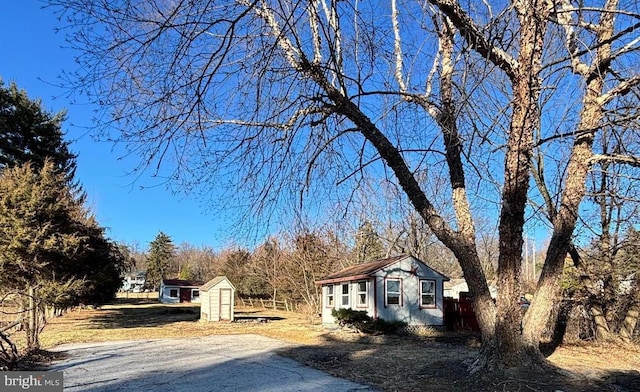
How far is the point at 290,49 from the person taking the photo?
18.9ft

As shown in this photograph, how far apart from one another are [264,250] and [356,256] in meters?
7.10

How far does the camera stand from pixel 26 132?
2647 centimetres

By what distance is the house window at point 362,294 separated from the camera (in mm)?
18766

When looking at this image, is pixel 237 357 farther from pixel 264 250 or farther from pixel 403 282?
pixel 264 250

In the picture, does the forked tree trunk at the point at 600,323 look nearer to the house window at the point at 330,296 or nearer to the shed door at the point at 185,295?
the house window at the point at 330,296

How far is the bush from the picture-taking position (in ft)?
55.7

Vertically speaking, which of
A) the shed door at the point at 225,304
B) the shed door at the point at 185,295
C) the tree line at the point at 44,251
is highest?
the tree line at the point at 44,251

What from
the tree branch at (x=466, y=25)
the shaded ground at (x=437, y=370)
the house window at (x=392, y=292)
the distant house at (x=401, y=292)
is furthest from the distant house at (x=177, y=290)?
the tree branch at (x=466, y=25)

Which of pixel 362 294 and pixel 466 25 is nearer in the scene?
pixel 466 25

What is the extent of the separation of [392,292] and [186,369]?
10.9 m

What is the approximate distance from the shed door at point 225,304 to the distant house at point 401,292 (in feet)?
26.4

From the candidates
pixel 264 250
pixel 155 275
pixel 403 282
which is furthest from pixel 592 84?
pixel 155 275

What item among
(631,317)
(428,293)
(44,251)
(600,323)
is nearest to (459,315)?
(428,293)

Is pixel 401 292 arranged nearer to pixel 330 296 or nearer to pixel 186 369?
pixel 330 296
